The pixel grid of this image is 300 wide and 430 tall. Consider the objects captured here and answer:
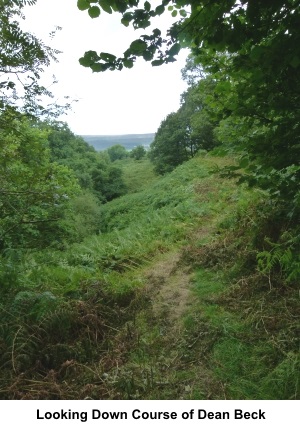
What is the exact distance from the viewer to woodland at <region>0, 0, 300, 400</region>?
2256mm

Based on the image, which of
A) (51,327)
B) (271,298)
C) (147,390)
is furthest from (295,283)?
(51,327)

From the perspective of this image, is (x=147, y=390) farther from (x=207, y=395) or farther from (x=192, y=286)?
(x=192, y=286)

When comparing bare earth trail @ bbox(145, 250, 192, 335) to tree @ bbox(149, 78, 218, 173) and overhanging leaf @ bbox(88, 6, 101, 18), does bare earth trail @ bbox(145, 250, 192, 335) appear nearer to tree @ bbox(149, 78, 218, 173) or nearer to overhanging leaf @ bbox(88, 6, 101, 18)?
overhanging leaf @ bbox(88, 6, 101, 18)

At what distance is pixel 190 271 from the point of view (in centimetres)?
675

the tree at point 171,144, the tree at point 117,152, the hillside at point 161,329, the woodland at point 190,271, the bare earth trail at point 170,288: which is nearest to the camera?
the woodland at point 190,271

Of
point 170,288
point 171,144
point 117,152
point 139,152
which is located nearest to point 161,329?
point 170,288

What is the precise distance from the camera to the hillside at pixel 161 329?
3.62m

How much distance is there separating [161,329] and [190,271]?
81.3 inches

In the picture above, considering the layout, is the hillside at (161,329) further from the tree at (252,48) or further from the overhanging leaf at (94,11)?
the overhanging leaf at (94,11)

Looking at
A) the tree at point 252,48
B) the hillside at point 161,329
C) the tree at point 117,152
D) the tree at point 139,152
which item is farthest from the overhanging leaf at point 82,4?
the tree at point 117,152

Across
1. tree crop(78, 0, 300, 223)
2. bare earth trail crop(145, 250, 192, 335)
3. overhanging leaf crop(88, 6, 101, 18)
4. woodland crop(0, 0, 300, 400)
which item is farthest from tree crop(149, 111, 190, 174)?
overhanging leaf crop(88, 6, 101, 18)

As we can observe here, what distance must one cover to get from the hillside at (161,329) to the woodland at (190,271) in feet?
0.07

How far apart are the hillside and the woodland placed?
21mm
